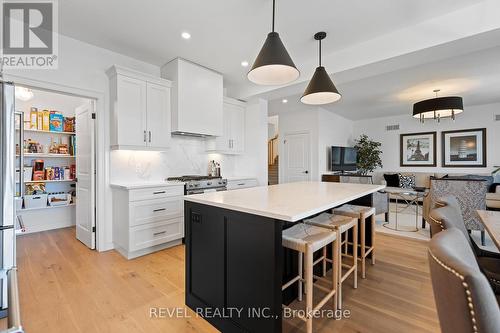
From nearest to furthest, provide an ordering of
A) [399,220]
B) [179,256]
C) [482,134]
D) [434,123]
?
[179,256] < [399,220] < [482,134] < [434,123]

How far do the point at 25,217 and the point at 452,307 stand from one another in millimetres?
5308

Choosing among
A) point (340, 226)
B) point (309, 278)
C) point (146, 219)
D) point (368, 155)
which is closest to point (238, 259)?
point (309, 278)

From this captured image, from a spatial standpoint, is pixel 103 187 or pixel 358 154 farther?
pixel 358 154

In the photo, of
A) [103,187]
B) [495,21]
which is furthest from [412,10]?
[103,187]

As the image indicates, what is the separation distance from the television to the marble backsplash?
3331 millimetres

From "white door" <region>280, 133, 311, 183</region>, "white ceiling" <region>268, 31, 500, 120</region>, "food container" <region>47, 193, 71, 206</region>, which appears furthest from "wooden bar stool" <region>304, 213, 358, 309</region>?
"white door" <region>280, 133, 311, 183</region>

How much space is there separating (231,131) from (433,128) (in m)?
6.09

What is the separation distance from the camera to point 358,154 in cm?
746

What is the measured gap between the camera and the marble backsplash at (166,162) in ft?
11.0

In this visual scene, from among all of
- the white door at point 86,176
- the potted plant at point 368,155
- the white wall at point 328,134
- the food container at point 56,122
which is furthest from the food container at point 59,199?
the potted plant at point 368,155

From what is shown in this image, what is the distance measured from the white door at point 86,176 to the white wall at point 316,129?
4909 mm

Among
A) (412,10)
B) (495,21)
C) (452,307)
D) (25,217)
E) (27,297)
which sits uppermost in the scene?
(412,10)

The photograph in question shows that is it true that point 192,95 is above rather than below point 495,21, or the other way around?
below

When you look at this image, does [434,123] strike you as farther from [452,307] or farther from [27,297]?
[27,297]
